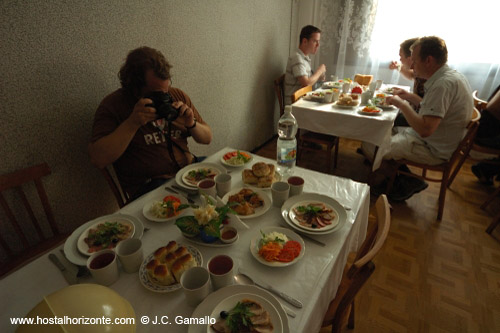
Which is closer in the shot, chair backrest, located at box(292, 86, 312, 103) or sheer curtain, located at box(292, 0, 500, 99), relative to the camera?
chair backrest, located at box(292, 86, 312, 103)

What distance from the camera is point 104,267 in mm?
692

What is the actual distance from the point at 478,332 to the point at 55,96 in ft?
7.98

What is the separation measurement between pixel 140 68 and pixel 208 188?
753 mm

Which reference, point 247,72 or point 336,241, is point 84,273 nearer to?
point 336,241

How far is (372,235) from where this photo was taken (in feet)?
3.09

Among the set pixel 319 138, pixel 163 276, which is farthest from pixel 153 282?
pixel 319 138

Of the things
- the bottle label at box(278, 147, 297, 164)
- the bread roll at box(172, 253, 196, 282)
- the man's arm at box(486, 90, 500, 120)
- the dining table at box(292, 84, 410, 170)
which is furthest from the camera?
the man's arm at box(486, 90, 500, 120)

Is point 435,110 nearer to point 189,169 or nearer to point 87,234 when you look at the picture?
point 189,169

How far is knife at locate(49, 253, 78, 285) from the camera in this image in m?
0.72

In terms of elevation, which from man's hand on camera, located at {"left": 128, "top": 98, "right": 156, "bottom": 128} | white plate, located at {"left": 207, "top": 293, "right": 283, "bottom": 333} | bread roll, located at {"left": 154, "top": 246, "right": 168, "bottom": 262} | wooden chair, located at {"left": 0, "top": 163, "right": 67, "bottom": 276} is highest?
man's hand on camera, located at {"left": 128, "top": 98, "right": 156, "bottom": 128}

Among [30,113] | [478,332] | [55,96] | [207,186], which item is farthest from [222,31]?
[478,332]

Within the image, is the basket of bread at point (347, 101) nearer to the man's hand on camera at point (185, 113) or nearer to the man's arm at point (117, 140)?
the man's hand on camera at point (185, 113)

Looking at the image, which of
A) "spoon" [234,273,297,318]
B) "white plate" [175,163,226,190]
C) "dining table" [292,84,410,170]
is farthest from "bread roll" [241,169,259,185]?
"dining table" [292,84,410,170]

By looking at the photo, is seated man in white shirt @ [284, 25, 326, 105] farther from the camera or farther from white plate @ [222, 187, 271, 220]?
white plate @ [222, 187, 271, 220]
